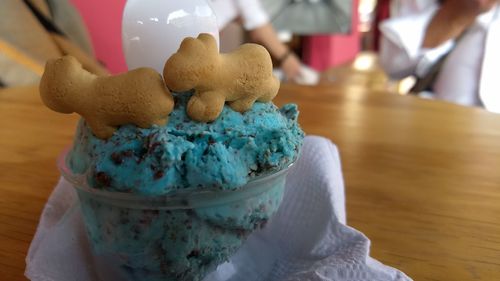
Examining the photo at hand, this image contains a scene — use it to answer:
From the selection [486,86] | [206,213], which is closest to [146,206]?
[206,213]

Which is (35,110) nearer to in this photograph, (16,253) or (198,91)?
(16,253)

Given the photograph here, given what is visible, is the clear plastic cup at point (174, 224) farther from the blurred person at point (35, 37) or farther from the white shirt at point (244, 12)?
the white shirt at point (244, 12)

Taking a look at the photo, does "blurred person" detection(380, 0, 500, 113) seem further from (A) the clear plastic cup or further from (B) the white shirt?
(A) the clear plastic cup

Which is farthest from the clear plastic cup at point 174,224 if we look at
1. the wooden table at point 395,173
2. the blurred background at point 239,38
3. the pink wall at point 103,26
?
the pink wall at point 103,26

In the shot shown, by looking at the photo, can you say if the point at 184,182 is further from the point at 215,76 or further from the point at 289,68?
the point at 289,68

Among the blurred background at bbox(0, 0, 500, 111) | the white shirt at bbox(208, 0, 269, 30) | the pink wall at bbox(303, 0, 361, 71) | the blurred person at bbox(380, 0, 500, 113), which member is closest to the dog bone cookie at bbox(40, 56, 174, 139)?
the blurred background at bbox(0, 0, 500, 111)

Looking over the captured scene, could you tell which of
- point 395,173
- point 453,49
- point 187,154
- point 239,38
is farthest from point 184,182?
point 239,38

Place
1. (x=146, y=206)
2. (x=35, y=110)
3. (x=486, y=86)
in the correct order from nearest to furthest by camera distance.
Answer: (x=146, y=206)
(x=35, y=110)
(x=486, y=86)
